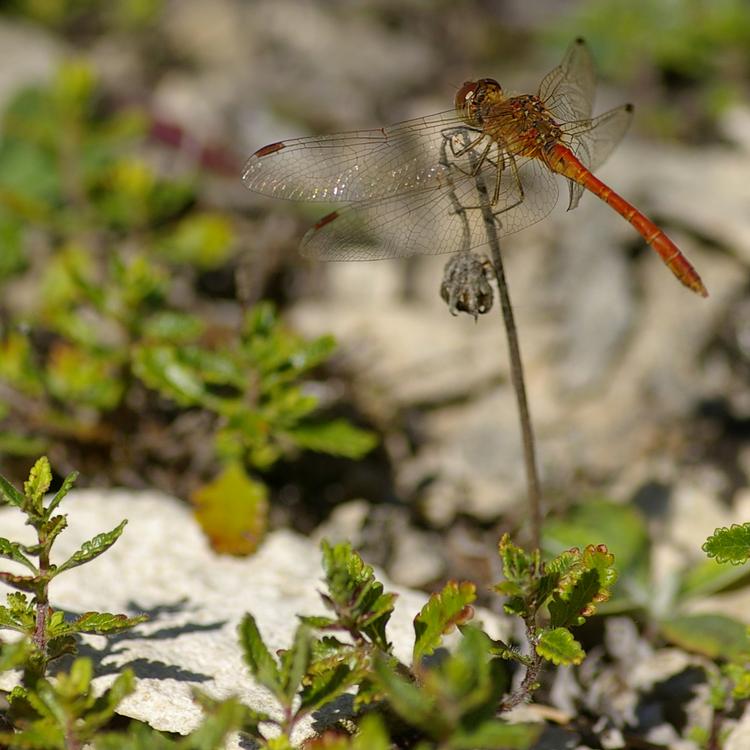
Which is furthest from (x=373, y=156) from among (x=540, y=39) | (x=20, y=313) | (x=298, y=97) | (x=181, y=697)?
(x=540, y=39)

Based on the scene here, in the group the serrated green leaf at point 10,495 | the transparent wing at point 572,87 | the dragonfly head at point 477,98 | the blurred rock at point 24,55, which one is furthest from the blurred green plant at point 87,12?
the serrated green leaf at point 10,495

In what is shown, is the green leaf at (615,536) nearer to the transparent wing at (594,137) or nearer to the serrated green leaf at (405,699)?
the transparent wing at (594,137)

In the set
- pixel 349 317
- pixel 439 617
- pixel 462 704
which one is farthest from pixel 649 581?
pixel 349 317

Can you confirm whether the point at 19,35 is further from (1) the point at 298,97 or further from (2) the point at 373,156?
(2) the point at 373,156

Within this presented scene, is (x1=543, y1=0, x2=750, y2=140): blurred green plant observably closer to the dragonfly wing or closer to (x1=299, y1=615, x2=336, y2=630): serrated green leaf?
the dragonfly wing

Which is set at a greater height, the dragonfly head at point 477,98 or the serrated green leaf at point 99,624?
the dragonfly head at point 477,98

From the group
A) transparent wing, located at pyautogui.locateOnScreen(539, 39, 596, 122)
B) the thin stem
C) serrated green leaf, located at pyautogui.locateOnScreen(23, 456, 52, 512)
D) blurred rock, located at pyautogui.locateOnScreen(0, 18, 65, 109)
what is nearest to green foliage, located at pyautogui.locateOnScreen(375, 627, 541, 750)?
serrated green leaf, located at pyautogui.locateOnScreen(23, 456, 52, 512)
